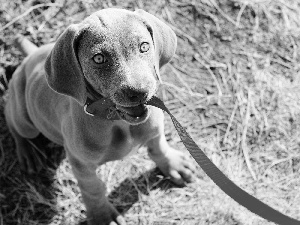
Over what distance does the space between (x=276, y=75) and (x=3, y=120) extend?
9.27ft

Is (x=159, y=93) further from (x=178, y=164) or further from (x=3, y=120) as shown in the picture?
(x=3, y=120)

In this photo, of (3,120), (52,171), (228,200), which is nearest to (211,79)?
(228,200)

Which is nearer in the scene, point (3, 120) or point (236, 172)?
point (236, 172)

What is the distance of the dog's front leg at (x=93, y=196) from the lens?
397 cm

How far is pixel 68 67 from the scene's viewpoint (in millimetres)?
3217

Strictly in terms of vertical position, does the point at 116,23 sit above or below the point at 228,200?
above

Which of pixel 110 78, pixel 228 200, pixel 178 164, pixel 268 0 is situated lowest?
pixel 228 200

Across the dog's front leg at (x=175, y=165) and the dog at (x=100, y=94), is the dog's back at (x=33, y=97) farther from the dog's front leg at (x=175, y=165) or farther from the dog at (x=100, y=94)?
the dog's front leg at (x=175, y=165)

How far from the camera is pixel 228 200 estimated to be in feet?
15.3

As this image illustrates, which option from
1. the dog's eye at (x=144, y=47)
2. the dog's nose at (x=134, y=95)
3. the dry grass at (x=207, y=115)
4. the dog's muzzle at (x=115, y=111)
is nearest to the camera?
the dog's nose at (x=134, y=95)

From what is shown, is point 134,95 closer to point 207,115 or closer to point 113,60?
point 113,60

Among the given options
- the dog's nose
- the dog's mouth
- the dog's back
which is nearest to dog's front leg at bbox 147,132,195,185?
the dog's back

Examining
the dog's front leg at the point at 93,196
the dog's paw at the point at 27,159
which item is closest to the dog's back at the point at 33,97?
the dog's paw at the point at 27,159

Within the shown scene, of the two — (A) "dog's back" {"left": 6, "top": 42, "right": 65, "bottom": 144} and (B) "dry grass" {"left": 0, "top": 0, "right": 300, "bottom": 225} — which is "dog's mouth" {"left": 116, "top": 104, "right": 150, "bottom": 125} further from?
(B) "dry grass" {"left": 0, "top": 0, "right": 300, "bottom": 225}
